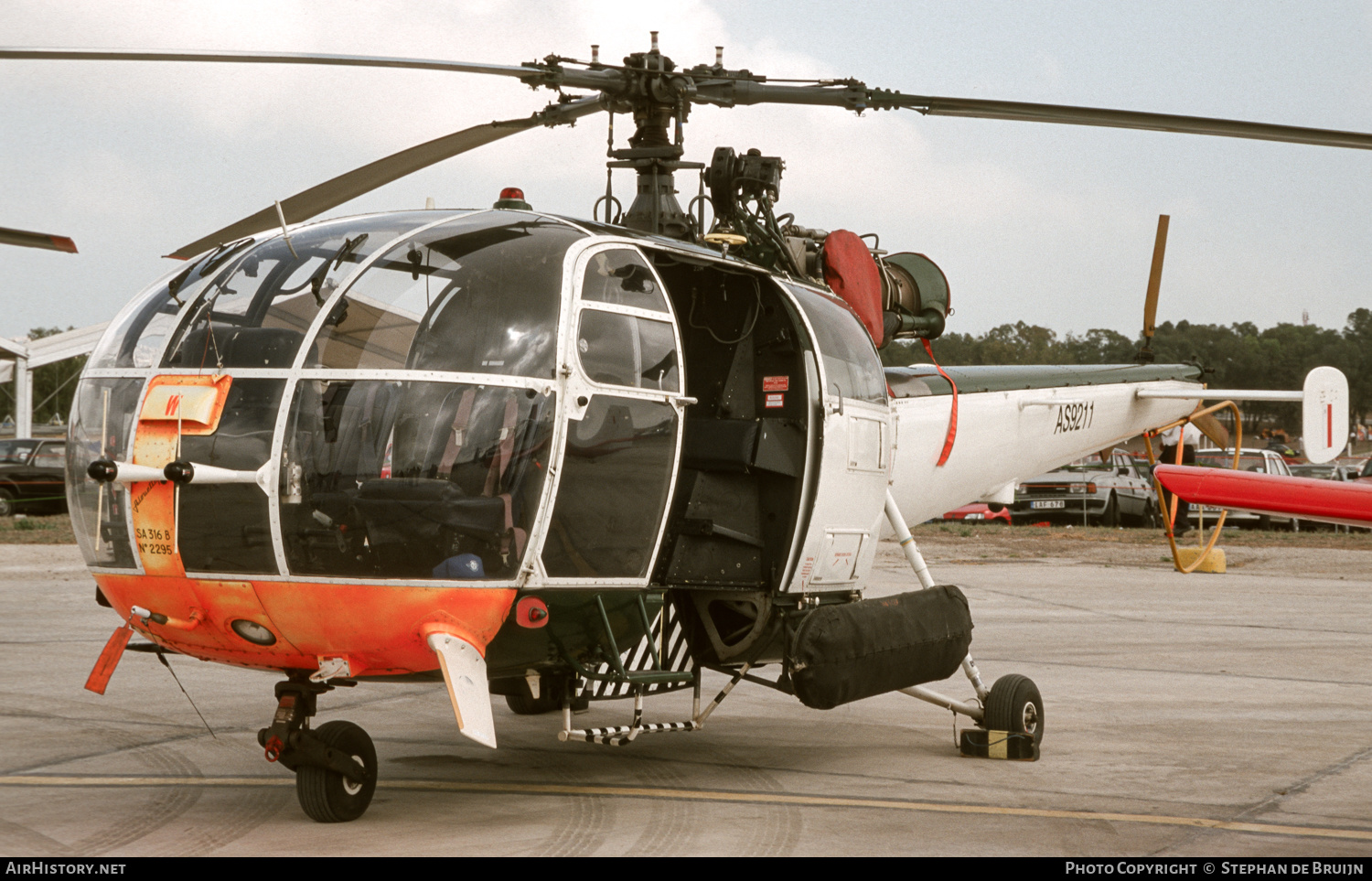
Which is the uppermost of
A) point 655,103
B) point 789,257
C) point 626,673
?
point 655,103

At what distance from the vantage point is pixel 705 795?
6543 millimetres

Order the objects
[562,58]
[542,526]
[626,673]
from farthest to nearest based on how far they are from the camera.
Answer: [562,58], [626,673], [542,526]

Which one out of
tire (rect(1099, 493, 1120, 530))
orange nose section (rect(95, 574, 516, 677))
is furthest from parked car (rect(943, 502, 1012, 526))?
orange nose section (rect(95, 574, 516, 677))

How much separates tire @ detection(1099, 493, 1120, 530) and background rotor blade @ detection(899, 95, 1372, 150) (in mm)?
22117

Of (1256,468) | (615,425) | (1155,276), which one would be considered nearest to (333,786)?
(615,425)

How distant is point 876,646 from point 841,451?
109 cm

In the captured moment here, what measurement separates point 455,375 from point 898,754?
12.7 ft

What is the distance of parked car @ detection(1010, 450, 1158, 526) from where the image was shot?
92.2ft

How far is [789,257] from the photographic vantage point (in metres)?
7.76

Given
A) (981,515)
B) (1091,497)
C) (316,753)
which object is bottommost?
(981,515)

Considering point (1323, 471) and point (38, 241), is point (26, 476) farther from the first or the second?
point (1323, 471)

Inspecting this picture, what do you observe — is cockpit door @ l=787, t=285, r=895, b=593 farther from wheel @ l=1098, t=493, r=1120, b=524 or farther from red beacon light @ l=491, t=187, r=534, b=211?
wheel @ l=1098, t=493, r=1120, b=524
